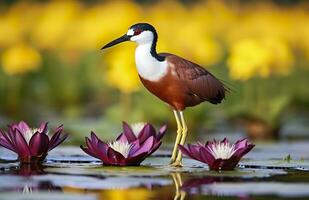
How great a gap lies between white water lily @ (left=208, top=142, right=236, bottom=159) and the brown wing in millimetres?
792

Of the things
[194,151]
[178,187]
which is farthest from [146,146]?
[178,187]

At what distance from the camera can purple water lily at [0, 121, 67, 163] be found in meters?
6.64

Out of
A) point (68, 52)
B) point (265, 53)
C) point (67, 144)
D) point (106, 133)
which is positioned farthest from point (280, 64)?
point (68, 52)

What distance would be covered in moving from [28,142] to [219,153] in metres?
1.17

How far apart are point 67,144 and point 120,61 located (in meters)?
3.14

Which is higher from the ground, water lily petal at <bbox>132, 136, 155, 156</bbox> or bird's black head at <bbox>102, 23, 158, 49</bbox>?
bird's black head at <bbox>102, 23, 158, 49</bbox>

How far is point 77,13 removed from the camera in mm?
20922

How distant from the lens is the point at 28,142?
22.0 feet

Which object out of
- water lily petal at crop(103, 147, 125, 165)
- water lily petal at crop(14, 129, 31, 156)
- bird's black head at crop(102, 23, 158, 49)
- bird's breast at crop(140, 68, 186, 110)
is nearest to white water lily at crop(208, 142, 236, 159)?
water lily petal at crop(103, 147, 125, 165)

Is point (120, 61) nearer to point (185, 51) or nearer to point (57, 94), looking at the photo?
point (57, 94)

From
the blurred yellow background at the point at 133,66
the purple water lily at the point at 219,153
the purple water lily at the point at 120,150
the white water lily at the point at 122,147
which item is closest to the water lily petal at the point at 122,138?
the purple water lily at the point at 120,150

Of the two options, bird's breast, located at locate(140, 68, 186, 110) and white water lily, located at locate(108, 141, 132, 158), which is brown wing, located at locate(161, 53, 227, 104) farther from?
white water lily, located at locate(108, 141, 132, 158)

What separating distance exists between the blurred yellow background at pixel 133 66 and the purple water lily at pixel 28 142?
296 cm

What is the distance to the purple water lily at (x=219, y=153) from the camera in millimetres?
6395
